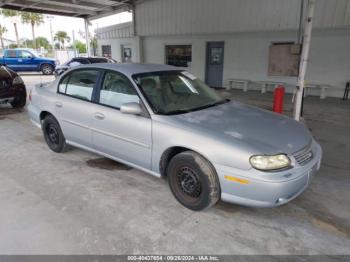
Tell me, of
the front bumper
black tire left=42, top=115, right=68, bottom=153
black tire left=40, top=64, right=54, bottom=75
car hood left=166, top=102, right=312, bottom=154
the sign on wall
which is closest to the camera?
the front bumper

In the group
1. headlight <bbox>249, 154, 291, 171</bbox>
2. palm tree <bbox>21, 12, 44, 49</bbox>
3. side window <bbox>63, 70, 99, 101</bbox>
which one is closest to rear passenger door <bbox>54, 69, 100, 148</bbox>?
side window <bbox>63, 70, 99, 101</bbox>

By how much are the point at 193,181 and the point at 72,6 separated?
1414 centimetres

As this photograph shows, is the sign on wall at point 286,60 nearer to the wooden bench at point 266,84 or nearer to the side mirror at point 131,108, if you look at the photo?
the side mirror at point 131,108

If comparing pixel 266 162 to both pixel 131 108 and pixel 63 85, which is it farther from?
pixel 63 85

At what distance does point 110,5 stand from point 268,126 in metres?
13.8

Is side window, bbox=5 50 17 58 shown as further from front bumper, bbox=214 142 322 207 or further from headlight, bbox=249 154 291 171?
headlight, bbox=249 154 291 171

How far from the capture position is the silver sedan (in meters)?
2.38

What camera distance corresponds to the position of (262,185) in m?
2.30

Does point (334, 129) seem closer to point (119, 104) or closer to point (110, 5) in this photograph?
point (119, 104)

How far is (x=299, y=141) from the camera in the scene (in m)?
2.66

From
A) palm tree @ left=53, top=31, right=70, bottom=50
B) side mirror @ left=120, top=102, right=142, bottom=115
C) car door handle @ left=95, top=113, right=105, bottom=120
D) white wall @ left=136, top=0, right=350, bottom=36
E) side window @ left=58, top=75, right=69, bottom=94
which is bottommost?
car door handle @ left=95, top=113, right=105, bottom=120

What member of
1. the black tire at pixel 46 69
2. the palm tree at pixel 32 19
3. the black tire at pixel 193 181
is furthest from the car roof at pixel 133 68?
the palm tree at pixel 32 19

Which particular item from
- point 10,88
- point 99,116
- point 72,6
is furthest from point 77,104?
point 72,6

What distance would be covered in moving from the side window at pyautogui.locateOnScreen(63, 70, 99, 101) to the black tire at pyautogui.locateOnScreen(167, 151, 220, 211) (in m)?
1.65
